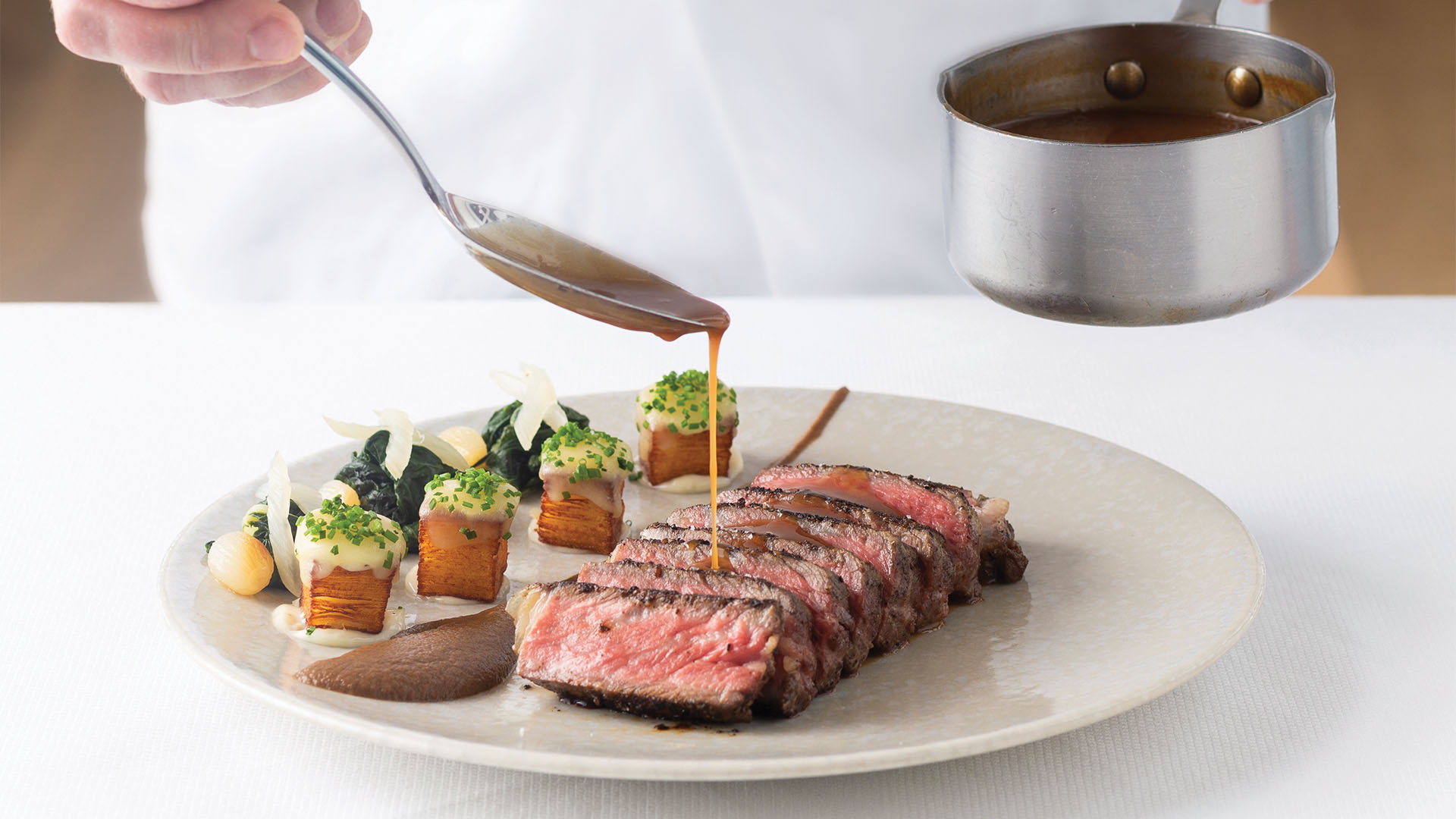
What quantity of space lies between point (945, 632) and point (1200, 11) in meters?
0.99

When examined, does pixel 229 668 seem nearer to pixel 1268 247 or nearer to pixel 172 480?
pixel 172 480

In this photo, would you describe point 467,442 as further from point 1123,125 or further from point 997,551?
point 1123,125

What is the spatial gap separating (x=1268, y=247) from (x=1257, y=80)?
0.33 metres

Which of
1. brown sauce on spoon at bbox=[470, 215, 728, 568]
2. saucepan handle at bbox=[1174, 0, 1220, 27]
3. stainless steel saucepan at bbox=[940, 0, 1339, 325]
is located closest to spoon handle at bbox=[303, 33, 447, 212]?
brown sauce on spoon at bbox=[470, 215, 728, 568]

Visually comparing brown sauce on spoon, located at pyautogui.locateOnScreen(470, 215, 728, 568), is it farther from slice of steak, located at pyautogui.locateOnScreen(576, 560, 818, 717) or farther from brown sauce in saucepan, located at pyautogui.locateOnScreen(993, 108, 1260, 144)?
brown sauce in saucepan, located at pyautogui.locateOnScreen(993, 108, 1260, 144)

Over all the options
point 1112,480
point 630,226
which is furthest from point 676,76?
point 1112,480

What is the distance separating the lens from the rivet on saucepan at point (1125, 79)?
2053 millimetres

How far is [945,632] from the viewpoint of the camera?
2102 mm

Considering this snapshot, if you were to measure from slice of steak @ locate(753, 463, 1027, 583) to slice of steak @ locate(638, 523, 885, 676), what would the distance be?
22cm

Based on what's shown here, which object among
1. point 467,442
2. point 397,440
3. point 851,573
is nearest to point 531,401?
point 467,442

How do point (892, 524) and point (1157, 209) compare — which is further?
point (892, 524)

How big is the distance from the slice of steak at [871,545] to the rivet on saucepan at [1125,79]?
732mm

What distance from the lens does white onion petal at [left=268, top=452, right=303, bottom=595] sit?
2199 mm

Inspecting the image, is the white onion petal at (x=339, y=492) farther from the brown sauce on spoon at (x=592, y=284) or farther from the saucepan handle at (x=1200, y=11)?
the saucepan handle at (x=1200, y=11)
